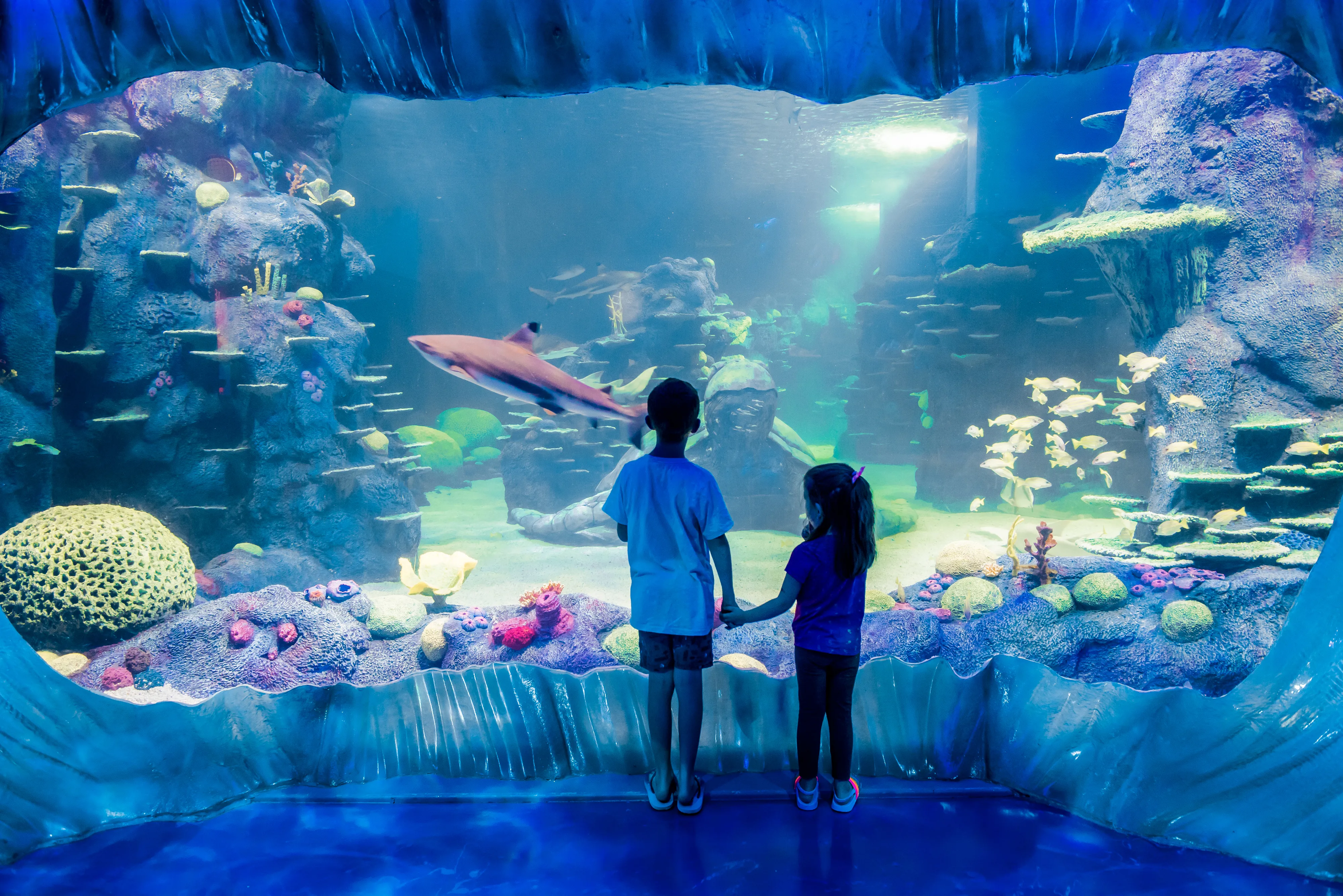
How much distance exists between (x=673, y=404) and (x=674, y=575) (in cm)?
60

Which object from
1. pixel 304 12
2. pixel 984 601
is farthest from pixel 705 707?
pixel 984 601

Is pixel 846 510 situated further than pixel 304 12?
Yes

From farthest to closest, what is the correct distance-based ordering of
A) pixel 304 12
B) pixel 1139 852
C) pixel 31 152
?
pixel 31 152 → pixel 1139 852 → pixel 304 12

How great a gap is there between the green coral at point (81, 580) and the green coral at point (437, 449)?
9.84 m

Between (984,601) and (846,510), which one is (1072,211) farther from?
(846,510)

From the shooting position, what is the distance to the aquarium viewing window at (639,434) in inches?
77.2

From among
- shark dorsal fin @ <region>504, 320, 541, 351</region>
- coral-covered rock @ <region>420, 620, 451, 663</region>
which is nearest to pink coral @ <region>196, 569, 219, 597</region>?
coral-covered rock @ <region>420, 620, 451, 663</region>

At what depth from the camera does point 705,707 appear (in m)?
2.53

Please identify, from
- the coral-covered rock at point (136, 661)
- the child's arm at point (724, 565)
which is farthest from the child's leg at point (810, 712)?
the coral-covered rock at point (136, 661)

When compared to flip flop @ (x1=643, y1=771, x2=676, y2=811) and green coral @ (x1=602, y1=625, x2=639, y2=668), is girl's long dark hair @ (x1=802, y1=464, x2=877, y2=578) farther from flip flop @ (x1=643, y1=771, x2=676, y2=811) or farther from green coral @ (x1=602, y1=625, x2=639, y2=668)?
green coral @ (x1=602, y1=625, x2=639, y2=668)

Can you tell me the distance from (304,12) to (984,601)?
5.56 meters

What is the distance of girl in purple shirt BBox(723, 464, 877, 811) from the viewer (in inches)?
87.8

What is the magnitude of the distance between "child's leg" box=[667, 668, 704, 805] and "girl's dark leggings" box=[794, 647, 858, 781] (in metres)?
0.38

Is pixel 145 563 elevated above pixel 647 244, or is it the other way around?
pixel 647 244
